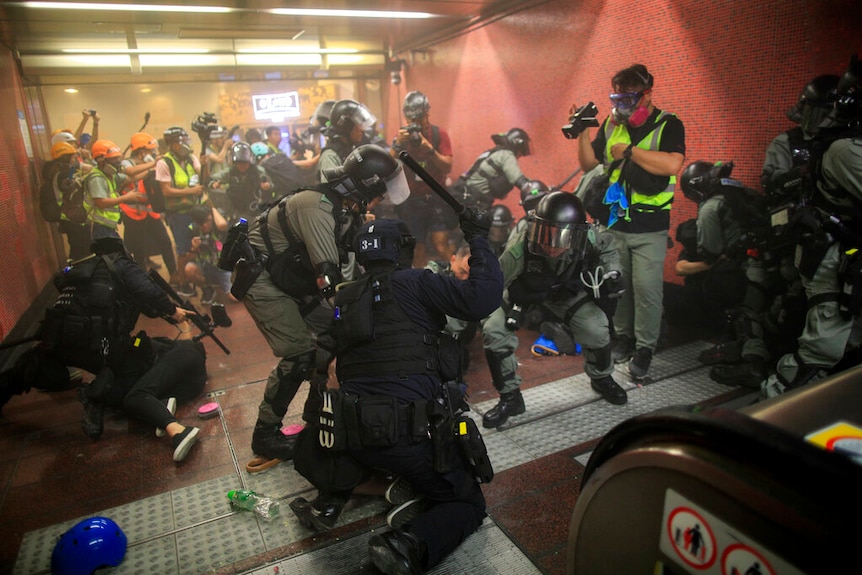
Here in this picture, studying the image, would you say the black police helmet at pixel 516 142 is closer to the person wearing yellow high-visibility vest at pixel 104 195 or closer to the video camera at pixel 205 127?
the video camera at pixel 205 127

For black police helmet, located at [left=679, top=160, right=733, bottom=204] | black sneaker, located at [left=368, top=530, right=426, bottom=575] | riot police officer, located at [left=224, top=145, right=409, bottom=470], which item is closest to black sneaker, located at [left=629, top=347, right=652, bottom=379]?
black police helmet, located at [left=679, top=160, right=733, bottom=204]

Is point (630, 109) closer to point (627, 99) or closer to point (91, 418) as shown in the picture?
point (627, 99)

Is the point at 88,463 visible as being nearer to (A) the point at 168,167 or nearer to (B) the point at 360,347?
(B) the point at 360,347

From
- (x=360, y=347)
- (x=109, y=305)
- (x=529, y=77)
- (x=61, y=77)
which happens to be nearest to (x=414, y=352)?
(x=360, y=347)

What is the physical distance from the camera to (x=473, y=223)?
284 cm

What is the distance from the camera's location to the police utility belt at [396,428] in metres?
2.44

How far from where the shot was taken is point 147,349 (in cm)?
409

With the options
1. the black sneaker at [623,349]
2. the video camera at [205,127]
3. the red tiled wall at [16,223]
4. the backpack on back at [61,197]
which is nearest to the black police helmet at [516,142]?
the black sneaker at [623,349]

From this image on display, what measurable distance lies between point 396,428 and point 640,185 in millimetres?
2861

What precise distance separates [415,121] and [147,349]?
3.99 metres

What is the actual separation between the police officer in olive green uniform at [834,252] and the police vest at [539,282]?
4.85 ft

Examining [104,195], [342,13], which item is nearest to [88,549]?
[104,195]

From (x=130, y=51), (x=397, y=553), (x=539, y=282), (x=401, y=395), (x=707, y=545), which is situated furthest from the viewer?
(x=130, y=51)

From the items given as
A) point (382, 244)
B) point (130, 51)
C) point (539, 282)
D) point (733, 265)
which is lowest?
point (733, 265)
